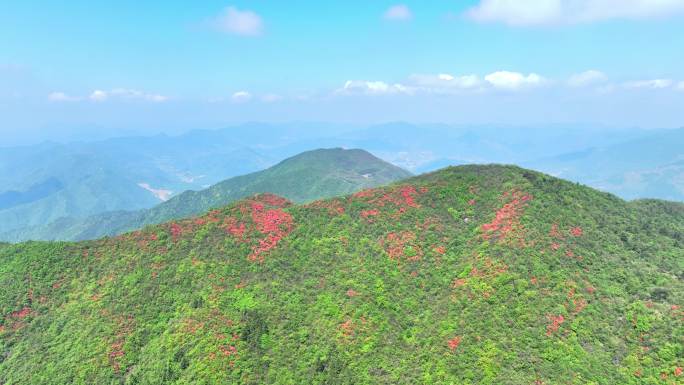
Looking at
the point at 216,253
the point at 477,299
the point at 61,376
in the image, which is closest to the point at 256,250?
the point at 216,253

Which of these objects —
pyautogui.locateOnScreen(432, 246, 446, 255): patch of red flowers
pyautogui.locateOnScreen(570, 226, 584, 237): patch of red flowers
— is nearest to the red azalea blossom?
pyautogui.locateOnScreen(570, 226, 584, 237): patch of red flowers

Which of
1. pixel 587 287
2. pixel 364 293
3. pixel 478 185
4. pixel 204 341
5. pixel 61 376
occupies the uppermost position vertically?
pixel 478 185

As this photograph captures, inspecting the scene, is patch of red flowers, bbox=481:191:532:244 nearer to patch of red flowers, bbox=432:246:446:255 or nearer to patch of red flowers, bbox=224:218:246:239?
patch of red flowers, bbox=432:246:446:255

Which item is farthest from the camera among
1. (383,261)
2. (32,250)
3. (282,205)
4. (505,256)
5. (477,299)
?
(282,205)

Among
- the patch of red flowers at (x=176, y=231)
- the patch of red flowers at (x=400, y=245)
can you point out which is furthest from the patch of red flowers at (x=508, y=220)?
the patch of red flowers at (x=176, y=231)

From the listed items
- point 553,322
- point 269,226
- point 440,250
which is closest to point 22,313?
point 269,226

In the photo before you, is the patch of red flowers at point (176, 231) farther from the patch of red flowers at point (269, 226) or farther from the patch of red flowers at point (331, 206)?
the patch of red flowers at point (331, 206)

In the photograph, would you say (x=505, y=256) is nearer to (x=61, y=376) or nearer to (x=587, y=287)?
(x=587, y=287)
